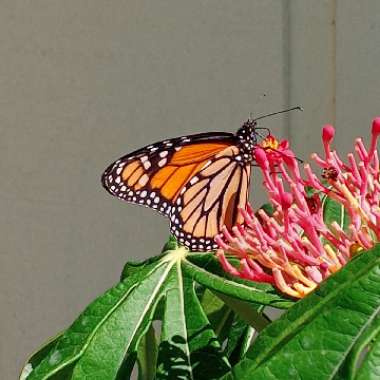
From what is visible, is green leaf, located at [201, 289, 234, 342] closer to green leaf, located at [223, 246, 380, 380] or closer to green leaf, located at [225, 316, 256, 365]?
green leaf, located at [225, 316, 256, 365]

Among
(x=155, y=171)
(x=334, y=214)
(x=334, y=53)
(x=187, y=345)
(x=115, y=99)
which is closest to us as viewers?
(x=187, y=345)

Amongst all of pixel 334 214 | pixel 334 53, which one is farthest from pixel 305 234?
pixel 334 53

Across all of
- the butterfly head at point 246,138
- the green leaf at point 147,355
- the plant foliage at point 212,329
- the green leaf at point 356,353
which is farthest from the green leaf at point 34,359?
the green leaf at point 356,353

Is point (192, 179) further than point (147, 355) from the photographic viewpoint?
Yes

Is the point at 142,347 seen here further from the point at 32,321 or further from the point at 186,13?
the point at 32,321

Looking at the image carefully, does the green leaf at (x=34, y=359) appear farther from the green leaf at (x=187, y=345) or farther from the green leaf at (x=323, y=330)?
the green leaf at (x=323, y=330)

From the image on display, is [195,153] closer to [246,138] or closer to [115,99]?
[246,138]

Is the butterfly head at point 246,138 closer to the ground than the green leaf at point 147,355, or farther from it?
farther from it
